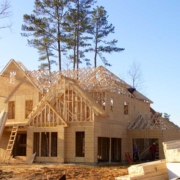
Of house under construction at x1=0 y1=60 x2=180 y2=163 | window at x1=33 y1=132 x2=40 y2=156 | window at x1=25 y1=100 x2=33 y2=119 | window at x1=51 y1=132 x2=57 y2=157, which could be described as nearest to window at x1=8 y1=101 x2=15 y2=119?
house under construction at x1=0 y1=60 x2=180 y2=163

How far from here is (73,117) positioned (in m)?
21.7

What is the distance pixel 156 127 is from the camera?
24750 mm

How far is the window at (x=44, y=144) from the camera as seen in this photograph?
22.1 metres

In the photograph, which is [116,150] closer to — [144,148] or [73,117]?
[144,148]

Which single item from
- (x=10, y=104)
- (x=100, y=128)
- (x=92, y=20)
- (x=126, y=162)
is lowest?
(x=126, y=162)

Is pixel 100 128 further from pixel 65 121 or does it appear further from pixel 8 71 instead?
pixel 8 71

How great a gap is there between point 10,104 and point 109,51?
43.7 ft

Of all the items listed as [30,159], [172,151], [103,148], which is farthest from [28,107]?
[172,151]

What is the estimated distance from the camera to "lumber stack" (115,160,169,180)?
33.3 feet

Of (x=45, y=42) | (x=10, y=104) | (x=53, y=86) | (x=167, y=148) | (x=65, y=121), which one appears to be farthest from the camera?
(x=45, y=42)

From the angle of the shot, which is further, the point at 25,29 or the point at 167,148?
the point at 25,29

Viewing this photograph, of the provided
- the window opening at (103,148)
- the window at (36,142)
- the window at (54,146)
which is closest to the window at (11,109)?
the window at (54,146)

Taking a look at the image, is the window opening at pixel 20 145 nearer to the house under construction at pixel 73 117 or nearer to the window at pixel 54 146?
the house under construction at pixel 73 117

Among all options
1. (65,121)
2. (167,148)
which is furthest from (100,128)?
(167,148)
